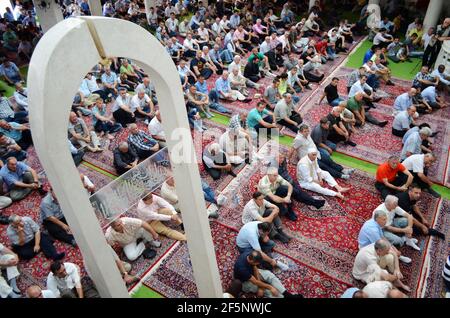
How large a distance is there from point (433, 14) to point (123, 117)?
10.9m

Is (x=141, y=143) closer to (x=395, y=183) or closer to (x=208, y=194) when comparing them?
(x=208, y=194)

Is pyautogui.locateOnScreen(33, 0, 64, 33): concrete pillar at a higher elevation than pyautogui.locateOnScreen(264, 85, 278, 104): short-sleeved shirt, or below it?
higher

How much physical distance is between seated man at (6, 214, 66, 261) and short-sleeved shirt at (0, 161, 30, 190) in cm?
136

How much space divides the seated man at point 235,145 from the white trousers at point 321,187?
4.14ft

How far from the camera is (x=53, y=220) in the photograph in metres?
5.21

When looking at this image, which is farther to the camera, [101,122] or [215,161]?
[101,122]

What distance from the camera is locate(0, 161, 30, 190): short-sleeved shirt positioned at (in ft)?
20.0

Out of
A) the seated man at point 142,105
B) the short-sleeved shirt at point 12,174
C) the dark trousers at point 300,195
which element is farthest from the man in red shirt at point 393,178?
the short-sleeved shirt at point 12,174

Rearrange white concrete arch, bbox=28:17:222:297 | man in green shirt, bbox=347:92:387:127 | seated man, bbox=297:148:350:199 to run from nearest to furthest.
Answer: white concrete arch, bbox=28:17:222:297 → seated man, bbox=297:148:350:199 → man in green shirt, bbox=347:92:387:127

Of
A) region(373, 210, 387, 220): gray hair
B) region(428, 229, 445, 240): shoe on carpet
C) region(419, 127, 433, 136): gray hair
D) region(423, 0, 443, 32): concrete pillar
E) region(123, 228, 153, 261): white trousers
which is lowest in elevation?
region(428, 229, 445, 240): shoe on carpet

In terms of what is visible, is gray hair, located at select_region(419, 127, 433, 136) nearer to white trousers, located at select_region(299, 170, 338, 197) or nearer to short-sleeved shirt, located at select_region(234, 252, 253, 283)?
white trousers, located at select_region(299, 170, 338, 197)

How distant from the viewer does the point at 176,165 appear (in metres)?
3.37

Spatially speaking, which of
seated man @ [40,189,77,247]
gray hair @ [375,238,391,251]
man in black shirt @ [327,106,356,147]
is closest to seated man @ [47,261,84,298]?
seated man @ [40,189,77,247]

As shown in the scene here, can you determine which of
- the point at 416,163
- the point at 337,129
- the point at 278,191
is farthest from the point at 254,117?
the point at 416,163
